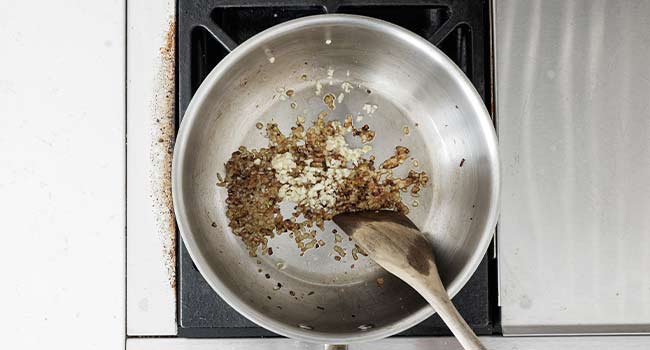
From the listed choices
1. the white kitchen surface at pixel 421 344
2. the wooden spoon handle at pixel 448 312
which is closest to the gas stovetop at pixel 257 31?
the white kitchen surface at pixel 421 344

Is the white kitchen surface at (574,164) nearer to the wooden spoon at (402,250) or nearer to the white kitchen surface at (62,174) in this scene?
the wooden spoon at (402,250)

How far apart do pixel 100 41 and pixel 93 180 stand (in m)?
0.18

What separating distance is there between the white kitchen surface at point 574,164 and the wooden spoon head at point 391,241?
5.4 inches

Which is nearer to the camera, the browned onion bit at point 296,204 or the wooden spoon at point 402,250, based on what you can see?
the wooden spoon at point 402,250

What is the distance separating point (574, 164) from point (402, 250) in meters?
0.27

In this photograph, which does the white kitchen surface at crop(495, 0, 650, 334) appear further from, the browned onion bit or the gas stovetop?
the browned onion bit

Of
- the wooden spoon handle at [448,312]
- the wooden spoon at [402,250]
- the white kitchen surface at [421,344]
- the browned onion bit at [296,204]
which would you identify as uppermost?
the browned onion bit at [296,204]

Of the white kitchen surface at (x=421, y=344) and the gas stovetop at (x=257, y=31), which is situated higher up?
the gas stovetop at (x=257, y=31)

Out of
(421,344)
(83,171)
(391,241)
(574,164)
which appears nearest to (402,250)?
(391,241)

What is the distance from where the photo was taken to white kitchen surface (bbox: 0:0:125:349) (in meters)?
0.86

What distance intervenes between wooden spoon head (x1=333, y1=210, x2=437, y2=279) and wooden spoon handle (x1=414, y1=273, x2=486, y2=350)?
0.7 inches

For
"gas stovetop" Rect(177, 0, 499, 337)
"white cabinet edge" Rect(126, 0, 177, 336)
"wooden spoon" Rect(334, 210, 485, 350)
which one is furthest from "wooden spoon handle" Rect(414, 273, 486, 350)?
"white cabinet edge" Rect(126, 0, 177, 336)

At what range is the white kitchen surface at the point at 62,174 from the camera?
862 millimetres

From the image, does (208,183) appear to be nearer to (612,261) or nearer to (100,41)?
(100,41)
